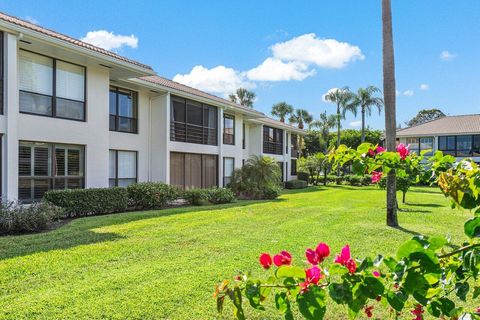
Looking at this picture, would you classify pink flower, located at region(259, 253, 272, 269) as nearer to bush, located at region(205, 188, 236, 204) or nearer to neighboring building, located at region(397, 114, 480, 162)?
bush, located at region(205, 188, 236, 204)

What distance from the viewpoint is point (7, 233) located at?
9.82m

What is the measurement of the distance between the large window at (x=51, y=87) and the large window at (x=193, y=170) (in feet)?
20.8

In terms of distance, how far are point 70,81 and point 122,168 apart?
15.7 ft

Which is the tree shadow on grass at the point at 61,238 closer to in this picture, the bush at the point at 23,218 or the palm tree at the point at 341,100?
the bush at the point at 23,218

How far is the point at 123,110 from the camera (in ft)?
59.6

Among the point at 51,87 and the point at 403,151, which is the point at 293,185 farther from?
the point at 403,151

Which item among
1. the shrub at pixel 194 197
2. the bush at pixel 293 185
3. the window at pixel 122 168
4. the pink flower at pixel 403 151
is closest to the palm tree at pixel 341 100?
the bush at pixel 293 185

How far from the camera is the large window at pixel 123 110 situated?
692 inches

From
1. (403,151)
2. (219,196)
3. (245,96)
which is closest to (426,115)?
(245,96)

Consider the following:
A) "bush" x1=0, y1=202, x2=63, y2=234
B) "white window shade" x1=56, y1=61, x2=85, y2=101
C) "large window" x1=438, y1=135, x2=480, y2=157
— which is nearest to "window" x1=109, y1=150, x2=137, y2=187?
"white window shade" x1=56, y1=61, x2=85, y2=101

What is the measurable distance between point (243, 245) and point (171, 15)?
13438 millimetres

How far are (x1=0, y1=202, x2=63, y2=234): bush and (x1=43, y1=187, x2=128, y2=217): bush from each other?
1.80m

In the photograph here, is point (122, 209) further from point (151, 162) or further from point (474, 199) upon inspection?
point (474, 199)

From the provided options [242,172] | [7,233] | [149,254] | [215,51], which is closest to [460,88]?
[242,172]
